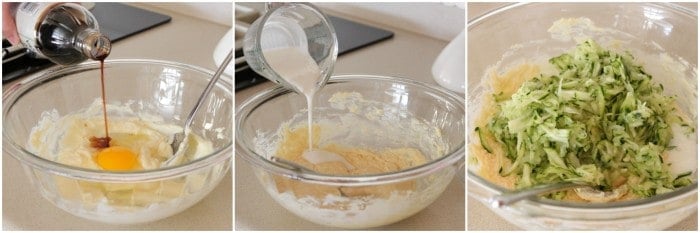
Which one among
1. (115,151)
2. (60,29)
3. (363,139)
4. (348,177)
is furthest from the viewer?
(363,139)

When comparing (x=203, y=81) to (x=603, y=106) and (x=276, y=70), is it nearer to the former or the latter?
(x=276, y=70)

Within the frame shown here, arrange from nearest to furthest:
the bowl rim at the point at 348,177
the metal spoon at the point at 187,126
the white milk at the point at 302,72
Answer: the bowl rim at the point at 348,177 < the white milk at the point at 302,72 < the metal spoon at the point at 187,126

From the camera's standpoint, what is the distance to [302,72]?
134 centimetres

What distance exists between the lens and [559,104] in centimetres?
134

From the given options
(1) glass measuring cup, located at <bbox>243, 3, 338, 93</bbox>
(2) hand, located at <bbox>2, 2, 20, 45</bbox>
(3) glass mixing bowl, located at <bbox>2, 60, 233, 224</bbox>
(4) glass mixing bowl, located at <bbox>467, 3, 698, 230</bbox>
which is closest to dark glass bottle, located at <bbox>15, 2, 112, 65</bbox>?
(2) hand, located at <bbox>2, 2, 20, 45</bbox>

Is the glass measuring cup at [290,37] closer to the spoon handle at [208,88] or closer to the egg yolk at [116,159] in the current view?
the spoon handle at [208,88]

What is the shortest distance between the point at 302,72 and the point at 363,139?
24 cm

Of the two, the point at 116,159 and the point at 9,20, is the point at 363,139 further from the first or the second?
the point at 9,20

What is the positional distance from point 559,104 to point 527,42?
9.0 inches

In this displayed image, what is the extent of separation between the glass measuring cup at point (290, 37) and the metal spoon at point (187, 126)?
113mm

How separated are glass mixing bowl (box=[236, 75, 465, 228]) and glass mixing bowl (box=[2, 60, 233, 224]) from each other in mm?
98

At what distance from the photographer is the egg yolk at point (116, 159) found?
1370 mm

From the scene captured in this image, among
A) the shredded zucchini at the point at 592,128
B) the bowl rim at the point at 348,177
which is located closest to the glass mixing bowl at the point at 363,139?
the bowl rim at the point at 348,177

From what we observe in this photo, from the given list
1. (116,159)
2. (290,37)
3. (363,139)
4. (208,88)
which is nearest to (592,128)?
(363,139)
